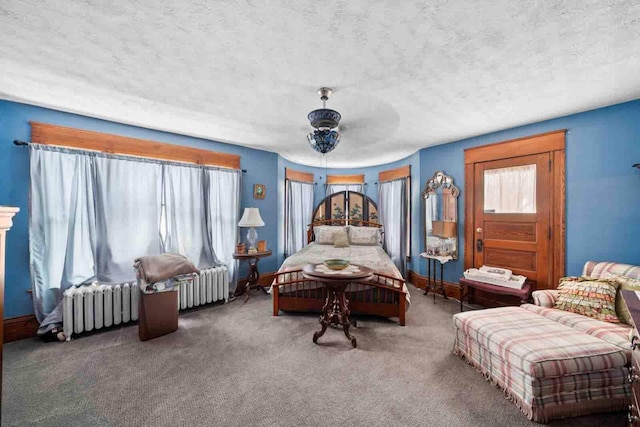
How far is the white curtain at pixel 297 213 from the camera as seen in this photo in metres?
5.60

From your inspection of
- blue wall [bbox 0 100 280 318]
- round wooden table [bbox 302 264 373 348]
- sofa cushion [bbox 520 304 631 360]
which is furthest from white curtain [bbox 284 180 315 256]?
sofa cushion [bbox 520 304 631 360]

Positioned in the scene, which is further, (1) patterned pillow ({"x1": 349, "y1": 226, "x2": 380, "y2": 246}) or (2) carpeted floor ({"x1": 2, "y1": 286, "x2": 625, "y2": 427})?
(1) patterned pillow ({"x1": 349, "y1": 226, "x2": 380, "y2": 246})

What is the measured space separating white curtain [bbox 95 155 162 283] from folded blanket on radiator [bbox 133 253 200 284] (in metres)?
0.49

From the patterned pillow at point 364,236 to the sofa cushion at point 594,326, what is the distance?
292 cm

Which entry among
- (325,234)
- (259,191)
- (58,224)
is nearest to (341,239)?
(325,234)

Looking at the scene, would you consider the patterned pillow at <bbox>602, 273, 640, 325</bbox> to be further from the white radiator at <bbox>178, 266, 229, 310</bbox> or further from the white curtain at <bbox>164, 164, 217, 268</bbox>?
the white curtain at <bbox>164, 164, 217, 268</bbox>

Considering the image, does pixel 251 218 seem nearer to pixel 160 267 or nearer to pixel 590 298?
pixel 160 267

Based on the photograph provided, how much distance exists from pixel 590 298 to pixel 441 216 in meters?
2.27

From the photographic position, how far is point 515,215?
353cm

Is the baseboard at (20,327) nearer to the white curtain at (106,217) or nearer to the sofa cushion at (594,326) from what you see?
the white curtain at (106,217)

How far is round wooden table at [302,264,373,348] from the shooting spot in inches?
106

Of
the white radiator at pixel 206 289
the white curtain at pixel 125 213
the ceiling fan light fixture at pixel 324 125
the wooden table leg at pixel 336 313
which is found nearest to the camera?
the ceiling fan light fixture at pixel 324 125

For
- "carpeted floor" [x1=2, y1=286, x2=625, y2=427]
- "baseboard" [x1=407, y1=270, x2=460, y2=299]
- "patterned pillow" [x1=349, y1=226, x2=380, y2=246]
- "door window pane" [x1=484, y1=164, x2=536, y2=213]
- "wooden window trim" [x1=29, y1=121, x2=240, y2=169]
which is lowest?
"carpeted floor" [x1=2, y1=286, x2=625, y2=427]

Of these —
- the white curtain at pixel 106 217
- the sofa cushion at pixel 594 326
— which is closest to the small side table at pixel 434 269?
the sofa cushion at pixel 594 326
